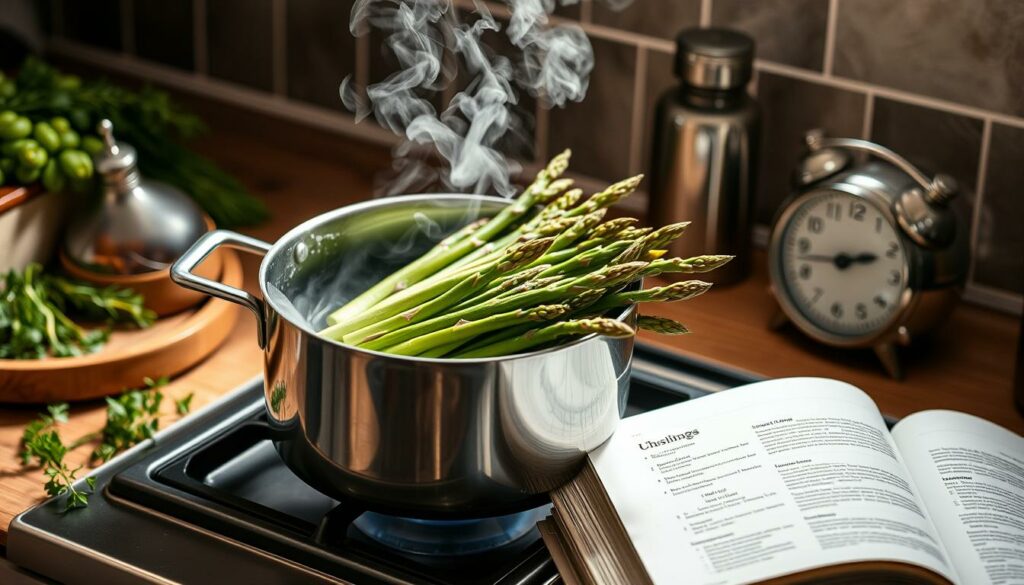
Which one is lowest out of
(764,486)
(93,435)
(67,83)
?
(93,435)

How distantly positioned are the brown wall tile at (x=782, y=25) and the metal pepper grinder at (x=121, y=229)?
715 millimetres

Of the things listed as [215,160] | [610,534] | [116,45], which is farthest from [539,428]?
[116,45]

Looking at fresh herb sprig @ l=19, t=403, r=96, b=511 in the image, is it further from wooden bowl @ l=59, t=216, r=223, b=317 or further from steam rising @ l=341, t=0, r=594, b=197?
steam rising @ l=341, t=0, r=594, b=197

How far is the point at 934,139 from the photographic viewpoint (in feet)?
4.86

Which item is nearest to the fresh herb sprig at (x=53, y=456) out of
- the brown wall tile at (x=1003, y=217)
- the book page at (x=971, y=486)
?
the book page at (x=971, y=486)

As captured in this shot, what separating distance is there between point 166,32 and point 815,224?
1.19 m

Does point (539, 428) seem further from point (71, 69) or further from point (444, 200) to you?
point (71, 69)

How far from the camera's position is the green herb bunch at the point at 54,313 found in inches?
51.3

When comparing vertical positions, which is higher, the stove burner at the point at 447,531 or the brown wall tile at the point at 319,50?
the brown wall tile at the point at 319,50

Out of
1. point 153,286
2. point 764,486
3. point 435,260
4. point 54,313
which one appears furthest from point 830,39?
point 54,313

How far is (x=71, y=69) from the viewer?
2.16m

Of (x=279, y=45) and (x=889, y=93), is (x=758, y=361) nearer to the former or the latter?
(x=889, y=93)

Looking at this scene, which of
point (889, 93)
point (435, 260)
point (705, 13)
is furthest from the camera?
point (705, 13)

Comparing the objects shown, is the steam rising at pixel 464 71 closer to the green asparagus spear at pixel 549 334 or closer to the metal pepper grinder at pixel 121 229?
the metal pepper grinder at pixel 121 229
